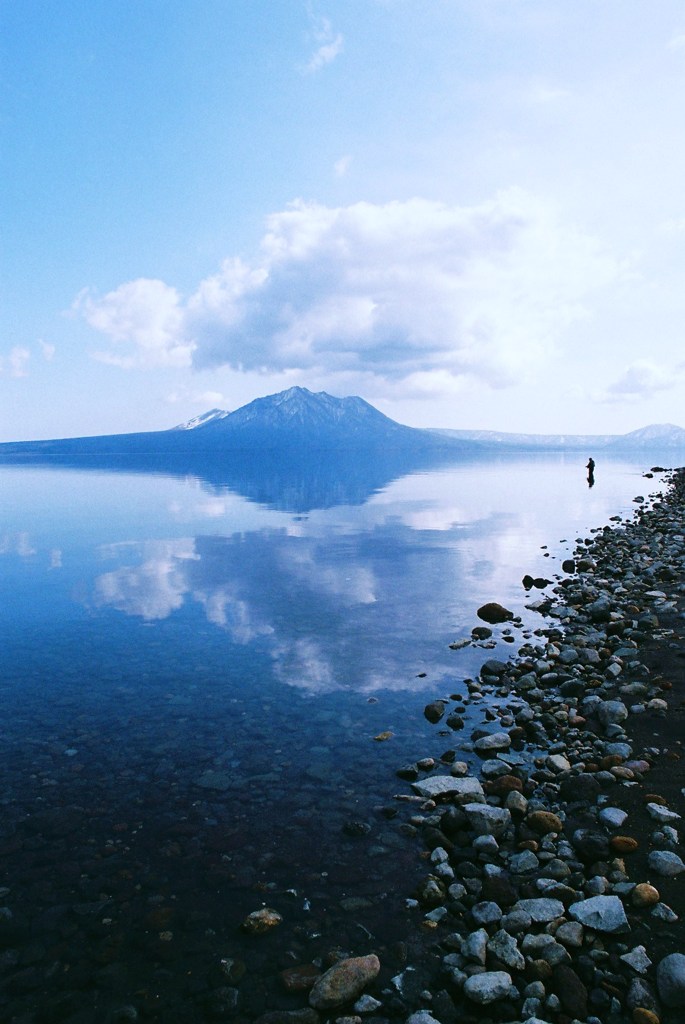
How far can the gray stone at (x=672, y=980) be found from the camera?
667cm

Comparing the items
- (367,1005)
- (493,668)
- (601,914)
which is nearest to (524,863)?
(601,914)

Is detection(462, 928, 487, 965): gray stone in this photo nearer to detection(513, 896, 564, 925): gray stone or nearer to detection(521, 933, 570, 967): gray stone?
detection(521, 933, 570, 967): gray stone

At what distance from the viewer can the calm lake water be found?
8.16 meters

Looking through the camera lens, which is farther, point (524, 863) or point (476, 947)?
point (524, 863)

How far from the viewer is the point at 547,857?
937 centimetres

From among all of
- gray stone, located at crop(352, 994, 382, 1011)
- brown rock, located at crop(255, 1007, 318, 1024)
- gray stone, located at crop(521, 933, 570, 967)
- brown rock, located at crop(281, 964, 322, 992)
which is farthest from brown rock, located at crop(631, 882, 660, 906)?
brown rock, located at crop(255, 1007, 318, 1024)

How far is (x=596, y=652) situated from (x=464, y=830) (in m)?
9.57

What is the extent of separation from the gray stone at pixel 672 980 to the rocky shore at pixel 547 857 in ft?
0.04

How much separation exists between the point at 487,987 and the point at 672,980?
2.09m

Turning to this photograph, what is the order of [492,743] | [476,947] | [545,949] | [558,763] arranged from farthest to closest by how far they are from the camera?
[492,743] < [558,763] < [476,947] < [545,949]

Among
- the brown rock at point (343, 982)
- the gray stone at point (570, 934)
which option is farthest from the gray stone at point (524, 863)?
the brown rock at point (343, 982)

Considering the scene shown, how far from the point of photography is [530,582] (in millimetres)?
29391

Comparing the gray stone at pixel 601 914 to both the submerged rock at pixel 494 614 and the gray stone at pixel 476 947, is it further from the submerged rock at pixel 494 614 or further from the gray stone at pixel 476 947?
the submerged rock at pixel 494 614

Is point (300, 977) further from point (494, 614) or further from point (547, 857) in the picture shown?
point (494, 614)
